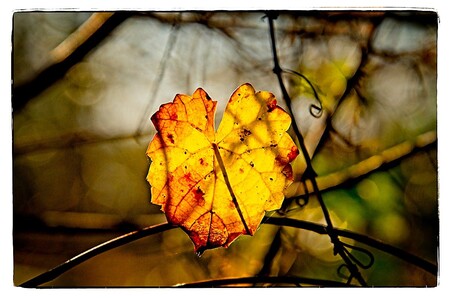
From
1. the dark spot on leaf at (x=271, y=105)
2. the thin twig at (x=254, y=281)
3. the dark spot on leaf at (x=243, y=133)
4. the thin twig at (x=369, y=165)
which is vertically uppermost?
the dark spot on leaf at (x=271, y=105)

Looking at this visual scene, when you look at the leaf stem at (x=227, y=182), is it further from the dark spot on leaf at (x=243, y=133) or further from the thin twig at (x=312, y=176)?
the thin twig at (x=312, y=176)

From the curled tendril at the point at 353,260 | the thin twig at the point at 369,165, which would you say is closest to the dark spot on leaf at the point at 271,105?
the thin twig at the point at 369,165

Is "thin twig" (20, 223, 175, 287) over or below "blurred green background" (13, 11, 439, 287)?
below

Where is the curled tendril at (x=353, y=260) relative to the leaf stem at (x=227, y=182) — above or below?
below

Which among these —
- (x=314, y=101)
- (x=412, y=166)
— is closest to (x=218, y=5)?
(x=314, y=101)

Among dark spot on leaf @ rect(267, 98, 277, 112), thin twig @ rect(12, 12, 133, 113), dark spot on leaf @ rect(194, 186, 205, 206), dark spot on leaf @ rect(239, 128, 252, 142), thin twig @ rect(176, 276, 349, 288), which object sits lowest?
thin twig @ rect(176, 276, 349, 288)

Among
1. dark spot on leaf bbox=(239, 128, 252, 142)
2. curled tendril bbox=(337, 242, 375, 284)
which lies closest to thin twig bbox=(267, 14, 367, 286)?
curled tendril bbox=(337, 242, 375, 284)

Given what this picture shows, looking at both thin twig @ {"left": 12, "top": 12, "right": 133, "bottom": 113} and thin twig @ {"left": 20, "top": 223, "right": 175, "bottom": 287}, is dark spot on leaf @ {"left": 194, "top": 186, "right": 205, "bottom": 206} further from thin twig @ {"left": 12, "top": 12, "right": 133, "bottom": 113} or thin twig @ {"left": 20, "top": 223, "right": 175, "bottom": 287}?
thin twig @ {"left": 12, "top": 12, "right": 133, "bottom": 113}
